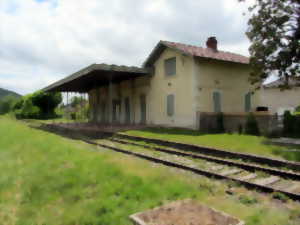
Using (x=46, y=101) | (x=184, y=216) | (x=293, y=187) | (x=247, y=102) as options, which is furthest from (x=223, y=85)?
(x=46, y=101)

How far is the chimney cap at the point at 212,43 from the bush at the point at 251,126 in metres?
6.41

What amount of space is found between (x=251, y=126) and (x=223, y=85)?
13.4ft

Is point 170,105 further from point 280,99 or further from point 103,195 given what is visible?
point 280,99

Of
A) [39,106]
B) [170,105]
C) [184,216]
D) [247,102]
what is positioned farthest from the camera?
[39,106]

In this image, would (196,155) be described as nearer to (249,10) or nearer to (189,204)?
(189,204)

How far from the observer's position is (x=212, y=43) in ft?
51.6

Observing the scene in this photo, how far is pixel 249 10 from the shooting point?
10898mm

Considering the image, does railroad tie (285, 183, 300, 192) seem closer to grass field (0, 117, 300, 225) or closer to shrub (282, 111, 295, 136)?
grass field (0, 117, 300, 225)

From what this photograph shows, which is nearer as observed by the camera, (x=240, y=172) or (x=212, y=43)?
(x=240, y=172)

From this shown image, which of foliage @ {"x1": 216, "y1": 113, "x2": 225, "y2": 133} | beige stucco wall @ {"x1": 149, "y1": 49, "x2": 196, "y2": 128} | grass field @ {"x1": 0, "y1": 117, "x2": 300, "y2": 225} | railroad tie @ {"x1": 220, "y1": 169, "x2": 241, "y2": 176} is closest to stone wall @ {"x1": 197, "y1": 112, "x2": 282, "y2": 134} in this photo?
foliage @ {"x1": 216, "y1": 113, "x2": 225, "y2": 133}

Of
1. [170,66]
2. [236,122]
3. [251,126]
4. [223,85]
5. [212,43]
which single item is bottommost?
[251,126]

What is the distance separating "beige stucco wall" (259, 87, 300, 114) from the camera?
22.8m

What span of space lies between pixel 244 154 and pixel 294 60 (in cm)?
605

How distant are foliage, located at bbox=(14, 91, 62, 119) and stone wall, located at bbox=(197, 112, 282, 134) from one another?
31.0 meters
